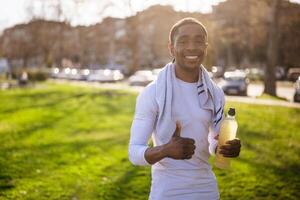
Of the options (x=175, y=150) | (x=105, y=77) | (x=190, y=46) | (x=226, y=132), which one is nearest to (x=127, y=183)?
(x=226, y=132)

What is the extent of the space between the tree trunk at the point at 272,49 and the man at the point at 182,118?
26565 millimetres

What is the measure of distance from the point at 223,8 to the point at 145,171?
133ft

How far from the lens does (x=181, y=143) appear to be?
2596mm

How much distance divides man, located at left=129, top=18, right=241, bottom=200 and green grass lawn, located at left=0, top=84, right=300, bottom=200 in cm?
448

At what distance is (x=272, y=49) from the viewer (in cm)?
2964

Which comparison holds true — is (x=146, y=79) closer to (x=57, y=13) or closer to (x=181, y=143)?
(x=57, y=13)

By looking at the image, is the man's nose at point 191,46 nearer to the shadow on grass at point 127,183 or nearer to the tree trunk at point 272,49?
the shadow on grass at point 127,183

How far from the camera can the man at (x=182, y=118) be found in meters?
2.87

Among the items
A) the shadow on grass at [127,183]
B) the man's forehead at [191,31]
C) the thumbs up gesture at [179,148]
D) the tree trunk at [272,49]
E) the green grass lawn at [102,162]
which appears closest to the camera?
the thumbs up gesture at [179,148]

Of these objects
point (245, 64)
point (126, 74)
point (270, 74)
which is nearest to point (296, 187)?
point (270, 74)

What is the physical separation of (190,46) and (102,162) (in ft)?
23.5

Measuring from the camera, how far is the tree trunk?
93.7ft

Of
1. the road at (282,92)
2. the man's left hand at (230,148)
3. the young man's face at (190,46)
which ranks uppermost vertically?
the young man's face at (190,46)

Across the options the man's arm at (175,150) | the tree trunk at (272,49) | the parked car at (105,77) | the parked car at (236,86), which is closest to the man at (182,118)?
the man's arm at (175,150)
